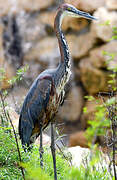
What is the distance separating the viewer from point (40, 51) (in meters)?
7.79

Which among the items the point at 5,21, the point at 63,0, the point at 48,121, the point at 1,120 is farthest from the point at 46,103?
the point at 5,21

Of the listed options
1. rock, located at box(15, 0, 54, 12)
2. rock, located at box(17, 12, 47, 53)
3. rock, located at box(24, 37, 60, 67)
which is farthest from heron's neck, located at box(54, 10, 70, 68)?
rock, located at box(15, 0, 54, 12)

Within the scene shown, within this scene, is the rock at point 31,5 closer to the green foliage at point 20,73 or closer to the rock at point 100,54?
the rock at point 100,54

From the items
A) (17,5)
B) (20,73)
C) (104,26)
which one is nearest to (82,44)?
(104,26)

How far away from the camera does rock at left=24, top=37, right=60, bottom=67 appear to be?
7572mm

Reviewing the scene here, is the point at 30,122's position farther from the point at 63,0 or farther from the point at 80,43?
the point at 80,43

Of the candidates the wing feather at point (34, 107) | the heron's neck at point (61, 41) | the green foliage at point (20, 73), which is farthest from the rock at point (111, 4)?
the wing feather at point (34, 107)

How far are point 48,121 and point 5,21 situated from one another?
5.60 m

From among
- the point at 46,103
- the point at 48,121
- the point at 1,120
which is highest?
the point at 46,103

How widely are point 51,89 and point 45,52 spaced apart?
510cm

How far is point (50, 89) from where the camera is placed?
2.70 meters

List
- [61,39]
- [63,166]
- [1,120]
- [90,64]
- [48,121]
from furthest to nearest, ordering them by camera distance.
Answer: [90,64]
[1,120]
[63,166]
[48,121]
[61,39]

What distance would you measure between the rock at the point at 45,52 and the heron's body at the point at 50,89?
461 centimetres

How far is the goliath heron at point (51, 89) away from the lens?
2.70m
